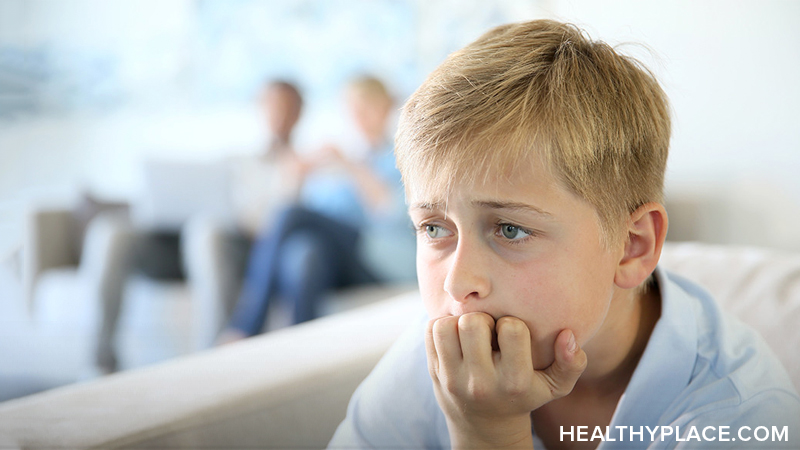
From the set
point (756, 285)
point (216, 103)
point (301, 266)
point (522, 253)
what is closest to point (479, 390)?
point (522, 253)

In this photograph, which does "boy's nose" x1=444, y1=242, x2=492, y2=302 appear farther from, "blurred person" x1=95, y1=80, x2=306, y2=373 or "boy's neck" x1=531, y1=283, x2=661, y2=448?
"blurred person" x1=95, y1=80, x2=306, y2=373

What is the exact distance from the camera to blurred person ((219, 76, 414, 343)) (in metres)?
2.17

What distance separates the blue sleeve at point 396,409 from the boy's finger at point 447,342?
0.42ft

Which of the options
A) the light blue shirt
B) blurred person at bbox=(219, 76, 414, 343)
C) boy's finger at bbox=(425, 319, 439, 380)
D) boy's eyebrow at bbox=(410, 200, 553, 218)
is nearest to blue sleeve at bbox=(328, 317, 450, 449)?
the light blue shirt

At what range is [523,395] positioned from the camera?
53 cm

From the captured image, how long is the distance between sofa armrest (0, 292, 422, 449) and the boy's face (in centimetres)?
23

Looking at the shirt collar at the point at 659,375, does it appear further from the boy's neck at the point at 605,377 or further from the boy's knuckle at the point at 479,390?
the boy's knuckle at the point at 479,390

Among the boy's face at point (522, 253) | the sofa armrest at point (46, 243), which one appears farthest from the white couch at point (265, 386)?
the sofa armrest at point (46, 243)

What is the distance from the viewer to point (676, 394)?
60cm

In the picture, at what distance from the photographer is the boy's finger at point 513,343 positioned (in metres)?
0.52

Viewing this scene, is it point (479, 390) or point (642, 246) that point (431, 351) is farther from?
point (642, 246)

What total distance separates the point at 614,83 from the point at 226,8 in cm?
332

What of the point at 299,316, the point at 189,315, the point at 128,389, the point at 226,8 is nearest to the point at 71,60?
the point at 226,8

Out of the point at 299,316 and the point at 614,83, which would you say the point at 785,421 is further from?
the point at 299,316
